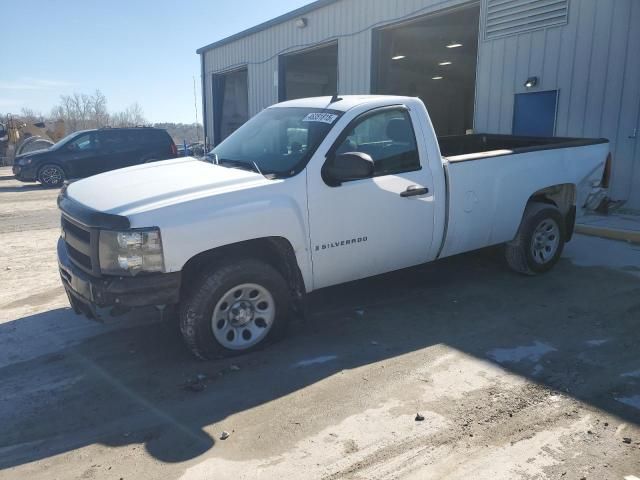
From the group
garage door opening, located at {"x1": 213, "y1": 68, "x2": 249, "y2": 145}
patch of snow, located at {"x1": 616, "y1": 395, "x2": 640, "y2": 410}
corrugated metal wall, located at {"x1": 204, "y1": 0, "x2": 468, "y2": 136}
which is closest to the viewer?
patch of snow, located at {"x1": 616, "y1": 395, "x2": 640, "y2": 410}

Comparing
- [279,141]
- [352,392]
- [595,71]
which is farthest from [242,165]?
[595,71]

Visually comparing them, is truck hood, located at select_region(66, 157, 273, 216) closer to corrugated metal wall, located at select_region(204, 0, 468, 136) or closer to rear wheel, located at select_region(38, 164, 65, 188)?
corrugated metal wall, located at select_region(204, 0, 468, 136)

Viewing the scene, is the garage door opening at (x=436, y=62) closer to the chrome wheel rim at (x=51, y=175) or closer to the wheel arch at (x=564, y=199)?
the wheel arch at (x=564, y=199)

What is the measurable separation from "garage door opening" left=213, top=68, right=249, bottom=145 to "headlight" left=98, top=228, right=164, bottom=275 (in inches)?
801

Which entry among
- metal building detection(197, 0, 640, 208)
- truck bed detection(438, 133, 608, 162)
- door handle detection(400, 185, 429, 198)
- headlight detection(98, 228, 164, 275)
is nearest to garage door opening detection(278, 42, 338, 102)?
metal building detection(197, 0, 640, 208)

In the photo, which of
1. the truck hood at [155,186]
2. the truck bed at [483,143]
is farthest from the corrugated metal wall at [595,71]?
the truck hood at [155,186]

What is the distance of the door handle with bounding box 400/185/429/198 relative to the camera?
4.82m

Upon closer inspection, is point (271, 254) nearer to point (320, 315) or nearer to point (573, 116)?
point (320, 315)

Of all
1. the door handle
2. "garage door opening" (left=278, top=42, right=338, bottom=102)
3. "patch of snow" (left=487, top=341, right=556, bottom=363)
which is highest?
"garage door opening" (left=278, top=42, right=338, bottom=102)

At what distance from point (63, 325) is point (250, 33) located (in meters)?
17.4

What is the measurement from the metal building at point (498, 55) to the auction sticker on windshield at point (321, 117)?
714 cm

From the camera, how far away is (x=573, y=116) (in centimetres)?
1034

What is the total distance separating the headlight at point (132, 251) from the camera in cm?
367

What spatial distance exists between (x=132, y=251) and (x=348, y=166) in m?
1.75
